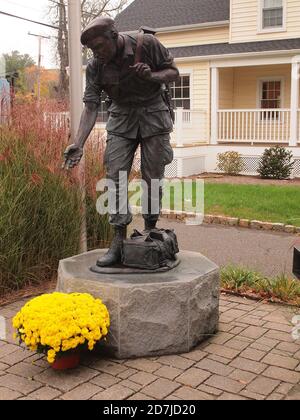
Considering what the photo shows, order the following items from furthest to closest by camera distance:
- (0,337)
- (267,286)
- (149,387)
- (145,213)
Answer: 1. (267,286)
2. (145,213)
3. (0,337)
4. (149,387)

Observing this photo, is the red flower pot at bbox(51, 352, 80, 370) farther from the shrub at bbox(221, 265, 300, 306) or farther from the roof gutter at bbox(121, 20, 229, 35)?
the roof gutter at bbox(121, 20, 229, 35)

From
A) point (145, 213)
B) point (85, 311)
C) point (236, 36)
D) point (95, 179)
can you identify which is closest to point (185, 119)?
point (236, 36)

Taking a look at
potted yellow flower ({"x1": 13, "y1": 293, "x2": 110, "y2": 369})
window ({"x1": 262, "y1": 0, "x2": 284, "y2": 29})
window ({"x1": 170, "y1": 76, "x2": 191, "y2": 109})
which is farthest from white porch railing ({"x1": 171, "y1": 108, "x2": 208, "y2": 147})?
potted yellow flower ({"x1": 13, "y1": 293, "x2": 110, "y2": 369})

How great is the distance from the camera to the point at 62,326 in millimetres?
3389

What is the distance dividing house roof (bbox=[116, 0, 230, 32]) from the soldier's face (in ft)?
51.7

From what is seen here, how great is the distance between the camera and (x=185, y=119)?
17047mm

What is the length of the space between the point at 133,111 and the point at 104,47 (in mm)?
609

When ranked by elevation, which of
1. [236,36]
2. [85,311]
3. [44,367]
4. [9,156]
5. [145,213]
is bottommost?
[44,367]

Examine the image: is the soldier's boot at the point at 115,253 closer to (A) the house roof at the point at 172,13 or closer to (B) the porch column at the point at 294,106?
(B) the porch column at the point at 294,106

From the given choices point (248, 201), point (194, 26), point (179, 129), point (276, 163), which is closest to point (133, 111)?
point (248, 201)

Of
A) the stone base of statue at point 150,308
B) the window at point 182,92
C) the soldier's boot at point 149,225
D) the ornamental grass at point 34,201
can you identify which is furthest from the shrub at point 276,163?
the stone base of statue at point 150,308

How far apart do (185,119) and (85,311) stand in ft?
46.3

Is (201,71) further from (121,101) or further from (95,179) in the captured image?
(121,101)

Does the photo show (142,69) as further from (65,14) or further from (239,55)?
(65,14)
